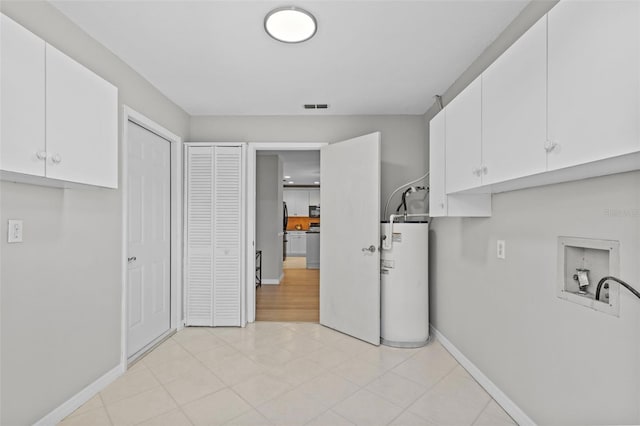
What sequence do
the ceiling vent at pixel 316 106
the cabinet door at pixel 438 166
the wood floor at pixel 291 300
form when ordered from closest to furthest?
the cabinet door at pixel 438 166, the ceiling vent at pixel 316 106, the wood floor at pixel 291 300

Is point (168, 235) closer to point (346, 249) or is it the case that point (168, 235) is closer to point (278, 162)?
point (346, 249)

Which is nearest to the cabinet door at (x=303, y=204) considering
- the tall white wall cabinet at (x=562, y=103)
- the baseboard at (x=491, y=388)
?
the baseboard at (x=491, y=388)

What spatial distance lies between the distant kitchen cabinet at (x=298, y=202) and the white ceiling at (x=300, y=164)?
0.88m

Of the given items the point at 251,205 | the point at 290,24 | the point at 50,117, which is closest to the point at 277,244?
the point at 251,205

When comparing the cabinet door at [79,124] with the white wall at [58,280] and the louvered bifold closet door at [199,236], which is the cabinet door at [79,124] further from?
the louvered bifold closet door at [199,236]

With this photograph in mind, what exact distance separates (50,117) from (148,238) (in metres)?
1.72

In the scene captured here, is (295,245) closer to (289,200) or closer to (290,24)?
(289,200)

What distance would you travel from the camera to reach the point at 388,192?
154 inches

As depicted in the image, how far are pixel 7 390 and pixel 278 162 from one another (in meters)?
4.96

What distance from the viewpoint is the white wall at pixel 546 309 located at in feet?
4.29

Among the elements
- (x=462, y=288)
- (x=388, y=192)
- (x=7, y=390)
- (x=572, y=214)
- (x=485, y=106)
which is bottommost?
(x=7, y=390)

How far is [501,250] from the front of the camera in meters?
2.20

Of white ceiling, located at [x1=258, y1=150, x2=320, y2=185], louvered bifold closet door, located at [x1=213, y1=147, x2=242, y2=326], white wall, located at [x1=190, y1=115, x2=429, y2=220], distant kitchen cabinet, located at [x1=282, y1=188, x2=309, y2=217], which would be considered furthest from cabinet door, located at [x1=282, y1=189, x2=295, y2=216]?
louvered bifold closet door, located at [x1=213, y1=147, x2=242, y2=326]

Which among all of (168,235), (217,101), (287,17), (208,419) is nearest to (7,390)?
(208,419)
